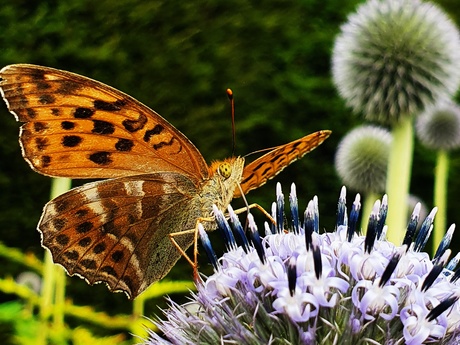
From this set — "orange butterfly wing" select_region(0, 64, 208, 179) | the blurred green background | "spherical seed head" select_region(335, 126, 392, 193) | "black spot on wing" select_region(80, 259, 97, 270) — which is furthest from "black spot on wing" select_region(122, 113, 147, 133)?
the blurred green background

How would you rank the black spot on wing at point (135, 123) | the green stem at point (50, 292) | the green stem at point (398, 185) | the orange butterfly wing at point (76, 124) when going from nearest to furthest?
the orange butterfly wing at point (76, 124) < the black spot on wing at point (135, 123) < the green stem at point (50, 292) < the green stem at point (398, 185)

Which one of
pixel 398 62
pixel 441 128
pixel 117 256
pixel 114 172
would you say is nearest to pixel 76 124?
pixel 114 172

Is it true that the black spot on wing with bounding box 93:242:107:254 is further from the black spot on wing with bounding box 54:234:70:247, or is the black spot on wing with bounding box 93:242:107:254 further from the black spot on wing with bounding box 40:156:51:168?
the black spot on wing with bounding box 40:156:51:168

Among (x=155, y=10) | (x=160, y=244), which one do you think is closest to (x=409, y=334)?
(x=160, y=244)

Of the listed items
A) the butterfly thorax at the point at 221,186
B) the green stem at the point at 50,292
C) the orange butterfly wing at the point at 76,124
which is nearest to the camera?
the orange butterfly wing at the point at 76,124

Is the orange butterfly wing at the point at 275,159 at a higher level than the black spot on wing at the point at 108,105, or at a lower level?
lower

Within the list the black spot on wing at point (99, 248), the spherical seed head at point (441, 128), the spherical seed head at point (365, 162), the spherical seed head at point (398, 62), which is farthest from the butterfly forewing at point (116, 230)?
the spherical seed head at point (441, 128)

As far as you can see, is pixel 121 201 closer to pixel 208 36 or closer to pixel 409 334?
pixel 409 334

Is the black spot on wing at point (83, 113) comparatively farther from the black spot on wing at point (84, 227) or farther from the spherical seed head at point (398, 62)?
the spherical seed head at point (398, 62)
